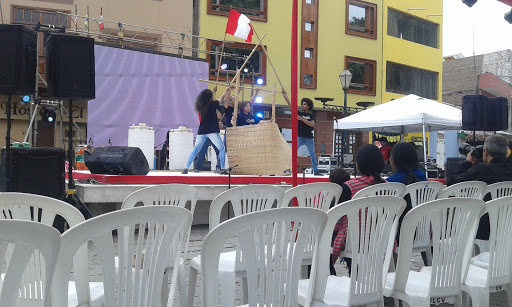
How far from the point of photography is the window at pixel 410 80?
2298 centimetres

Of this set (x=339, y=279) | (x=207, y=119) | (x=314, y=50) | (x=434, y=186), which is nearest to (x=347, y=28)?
(x=314, y=50)

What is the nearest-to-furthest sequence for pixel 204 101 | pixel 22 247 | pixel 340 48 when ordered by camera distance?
pixel 22 247 → pixel 204 101 → pixel 340 48

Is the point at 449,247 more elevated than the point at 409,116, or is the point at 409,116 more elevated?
the point at 409,116

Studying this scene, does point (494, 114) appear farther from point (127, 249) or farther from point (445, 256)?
point (127, 249)

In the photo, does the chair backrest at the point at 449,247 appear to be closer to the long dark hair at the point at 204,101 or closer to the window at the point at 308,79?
the long dark hair at the point at 204,101

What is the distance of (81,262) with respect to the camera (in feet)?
6.78

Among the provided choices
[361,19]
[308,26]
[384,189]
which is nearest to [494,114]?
[384,189]

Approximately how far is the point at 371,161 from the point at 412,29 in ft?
73.3

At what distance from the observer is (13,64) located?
534cm

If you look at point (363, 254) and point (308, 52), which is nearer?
point (363, 254)

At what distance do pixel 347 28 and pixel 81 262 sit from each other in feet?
67.1

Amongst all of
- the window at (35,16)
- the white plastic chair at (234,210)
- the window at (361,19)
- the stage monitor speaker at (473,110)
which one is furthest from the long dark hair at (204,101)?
the window at (361,19)

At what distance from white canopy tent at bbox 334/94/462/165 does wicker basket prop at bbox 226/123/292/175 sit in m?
2.70

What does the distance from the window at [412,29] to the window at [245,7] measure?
284 inches
